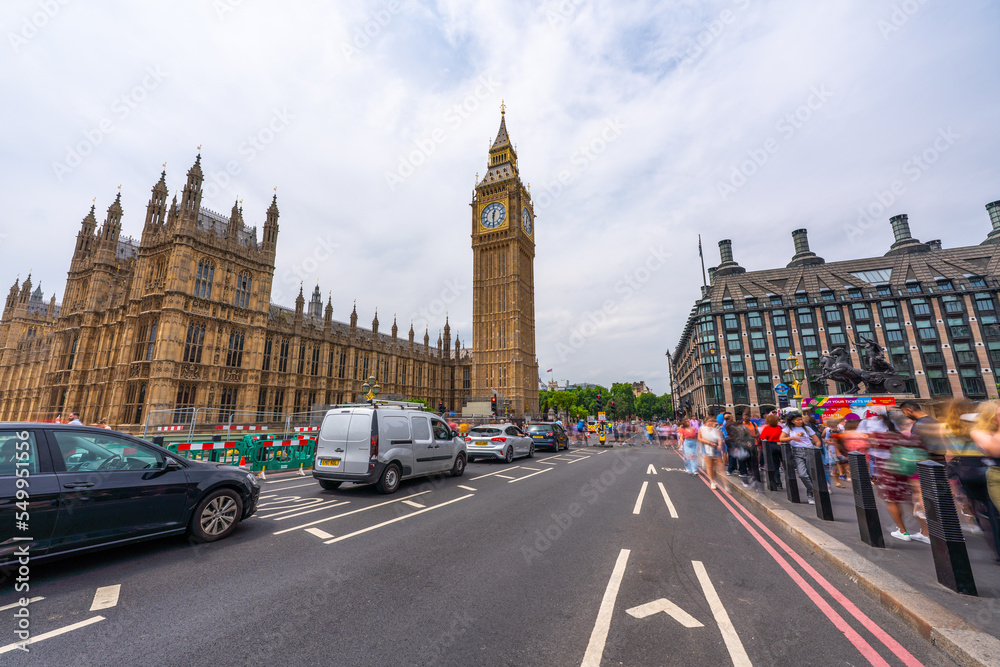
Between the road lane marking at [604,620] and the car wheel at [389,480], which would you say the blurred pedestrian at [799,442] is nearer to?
the road lane marking at [604,620]

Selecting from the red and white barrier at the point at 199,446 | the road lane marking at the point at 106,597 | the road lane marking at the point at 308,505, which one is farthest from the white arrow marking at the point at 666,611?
the red and white barrier at the point at 199,446

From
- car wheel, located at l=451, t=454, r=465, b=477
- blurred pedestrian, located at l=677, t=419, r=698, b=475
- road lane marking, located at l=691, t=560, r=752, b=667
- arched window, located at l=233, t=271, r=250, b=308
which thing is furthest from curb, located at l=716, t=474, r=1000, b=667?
arched window, located at l=233, t=271, r=250, b=308

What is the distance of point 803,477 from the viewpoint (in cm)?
828

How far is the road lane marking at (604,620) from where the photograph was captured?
2.75m

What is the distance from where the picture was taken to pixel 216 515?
536cm

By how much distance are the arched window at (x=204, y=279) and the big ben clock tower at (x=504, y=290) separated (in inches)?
1442

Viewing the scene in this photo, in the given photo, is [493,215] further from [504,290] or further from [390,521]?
[390,521]

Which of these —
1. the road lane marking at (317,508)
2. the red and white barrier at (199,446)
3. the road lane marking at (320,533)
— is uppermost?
the red and white barrier at (199,446)

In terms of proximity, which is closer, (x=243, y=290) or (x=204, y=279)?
(x=204, y=279)

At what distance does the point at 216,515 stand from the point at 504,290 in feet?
189

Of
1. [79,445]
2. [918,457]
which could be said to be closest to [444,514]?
[79,445]

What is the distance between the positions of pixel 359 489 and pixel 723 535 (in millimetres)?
7671

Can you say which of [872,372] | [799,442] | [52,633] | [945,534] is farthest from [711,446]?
[872,372]

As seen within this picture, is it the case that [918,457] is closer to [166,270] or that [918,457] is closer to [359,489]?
[359,489]
